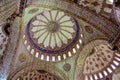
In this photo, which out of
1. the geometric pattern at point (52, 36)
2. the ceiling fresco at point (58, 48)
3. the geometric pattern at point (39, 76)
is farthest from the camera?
the geometric pattern at point (39, 76)

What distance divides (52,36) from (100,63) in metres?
3.74

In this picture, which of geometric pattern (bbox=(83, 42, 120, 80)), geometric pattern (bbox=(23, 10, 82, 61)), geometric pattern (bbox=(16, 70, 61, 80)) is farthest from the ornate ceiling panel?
geometric pattern (bbox=(16, 70, 61, 80))

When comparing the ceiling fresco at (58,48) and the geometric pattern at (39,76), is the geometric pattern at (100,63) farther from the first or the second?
the geometric pattern at (39,76)

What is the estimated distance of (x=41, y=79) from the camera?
14.4m

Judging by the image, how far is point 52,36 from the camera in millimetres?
14695

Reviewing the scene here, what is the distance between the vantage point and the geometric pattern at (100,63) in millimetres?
12895

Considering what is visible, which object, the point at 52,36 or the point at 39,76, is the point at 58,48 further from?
the point at 39,76

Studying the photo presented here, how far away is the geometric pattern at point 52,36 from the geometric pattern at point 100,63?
1274 millimetres

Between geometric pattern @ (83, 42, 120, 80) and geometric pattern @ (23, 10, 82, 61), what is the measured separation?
127cm

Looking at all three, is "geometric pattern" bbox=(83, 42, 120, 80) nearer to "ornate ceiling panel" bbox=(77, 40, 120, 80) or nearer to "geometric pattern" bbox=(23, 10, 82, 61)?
"ornate ceiling panel" bbox=(77, 40, 120, 80)

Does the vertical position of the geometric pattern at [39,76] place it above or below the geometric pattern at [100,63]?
below

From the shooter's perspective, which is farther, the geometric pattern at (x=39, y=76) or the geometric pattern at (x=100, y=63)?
the geometric pattern at (x=39, y=76)

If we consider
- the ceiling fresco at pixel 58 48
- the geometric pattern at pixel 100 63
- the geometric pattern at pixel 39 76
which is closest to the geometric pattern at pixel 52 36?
the ceiling fresco at pixel 58 48

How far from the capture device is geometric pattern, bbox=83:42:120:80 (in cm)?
1289
